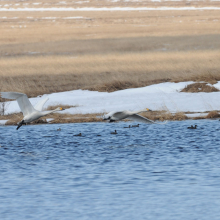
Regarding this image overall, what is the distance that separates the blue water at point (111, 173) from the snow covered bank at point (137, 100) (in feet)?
9.64

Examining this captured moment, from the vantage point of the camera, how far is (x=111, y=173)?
37.5 feet

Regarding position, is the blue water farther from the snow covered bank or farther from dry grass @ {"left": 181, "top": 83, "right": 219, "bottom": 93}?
dry grass @ {"left": 181, "top": 83, "right": 219, "bottom": 93}

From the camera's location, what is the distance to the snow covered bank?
67.6 ft

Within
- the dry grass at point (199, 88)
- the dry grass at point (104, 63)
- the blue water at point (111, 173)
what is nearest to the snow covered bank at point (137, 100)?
the dry grass at point (199, 88)

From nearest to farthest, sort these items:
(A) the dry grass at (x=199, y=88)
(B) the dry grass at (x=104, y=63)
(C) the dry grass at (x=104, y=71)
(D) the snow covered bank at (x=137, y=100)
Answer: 1. (D) the snow covered bank at (x=137, y=100)
2. (A) the dry grass at (x=199, y=88)
3. (C) the dry grass at (x=104, y=71)
4. (B) the dry grass at (x=104, y=63)

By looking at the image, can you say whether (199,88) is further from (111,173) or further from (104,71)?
(111,173)

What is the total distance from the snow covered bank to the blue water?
9.64ft

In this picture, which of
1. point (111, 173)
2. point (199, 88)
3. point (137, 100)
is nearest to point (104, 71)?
point (199, 88)

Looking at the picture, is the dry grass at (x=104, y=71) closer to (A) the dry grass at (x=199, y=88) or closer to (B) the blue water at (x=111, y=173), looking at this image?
(A) the dry grass at (x=199, y=88)

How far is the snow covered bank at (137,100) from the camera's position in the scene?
20.6 metres

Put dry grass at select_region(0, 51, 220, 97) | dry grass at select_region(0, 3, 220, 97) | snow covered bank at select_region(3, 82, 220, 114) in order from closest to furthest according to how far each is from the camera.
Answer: snow covered bank at select_region(3, 82, 220, 114), dry grass at select_region(0, 51, 220, 97), dry grass at select_region(0, 3, 220, 97)

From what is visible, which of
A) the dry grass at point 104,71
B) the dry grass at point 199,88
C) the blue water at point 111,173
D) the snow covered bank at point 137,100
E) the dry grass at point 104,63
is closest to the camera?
the blue water at point 111,173

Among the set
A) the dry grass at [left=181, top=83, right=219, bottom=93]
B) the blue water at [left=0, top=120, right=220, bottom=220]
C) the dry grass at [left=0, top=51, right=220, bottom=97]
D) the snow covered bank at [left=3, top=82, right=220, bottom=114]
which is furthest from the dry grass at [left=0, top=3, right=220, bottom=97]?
the blue water at [left=0, top=120, right=220, bottom=220]

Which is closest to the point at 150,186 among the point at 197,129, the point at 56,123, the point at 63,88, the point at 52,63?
the point at 197,129
